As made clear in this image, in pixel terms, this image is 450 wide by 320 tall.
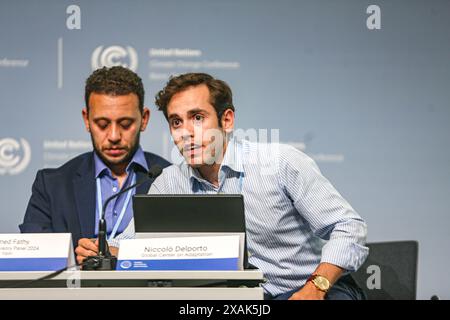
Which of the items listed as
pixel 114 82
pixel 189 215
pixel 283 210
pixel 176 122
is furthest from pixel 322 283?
pixel 114 82

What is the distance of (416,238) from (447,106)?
0.76m

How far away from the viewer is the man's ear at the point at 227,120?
346cm

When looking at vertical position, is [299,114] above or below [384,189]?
above

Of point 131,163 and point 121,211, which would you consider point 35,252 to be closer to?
point 121,211

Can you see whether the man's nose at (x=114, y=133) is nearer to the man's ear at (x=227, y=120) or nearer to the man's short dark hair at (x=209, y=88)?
the man's short dark hair at (x=209, y=88)

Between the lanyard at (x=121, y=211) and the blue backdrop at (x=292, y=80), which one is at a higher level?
the blue backdrop at (x=292, y=80)

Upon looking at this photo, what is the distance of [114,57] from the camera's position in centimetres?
385

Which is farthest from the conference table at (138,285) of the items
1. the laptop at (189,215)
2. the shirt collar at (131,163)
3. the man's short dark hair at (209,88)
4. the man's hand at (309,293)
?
the shirt collar at (131,163)

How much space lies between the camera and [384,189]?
389cm

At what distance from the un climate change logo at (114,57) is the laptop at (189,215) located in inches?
64.5
